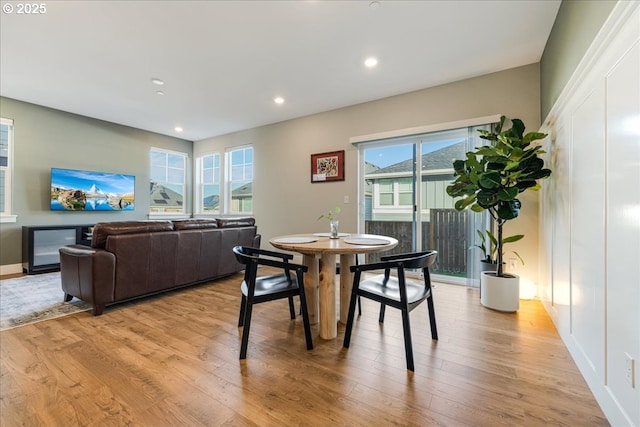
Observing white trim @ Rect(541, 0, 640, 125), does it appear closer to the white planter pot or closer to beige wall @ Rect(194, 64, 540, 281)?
beige wall @ Rect(194, 64, 540, 281)

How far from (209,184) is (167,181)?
2.98 ft

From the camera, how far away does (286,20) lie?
2377mm

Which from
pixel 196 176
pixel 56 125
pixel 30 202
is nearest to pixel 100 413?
pixel 30 202

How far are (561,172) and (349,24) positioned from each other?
216 centimetres

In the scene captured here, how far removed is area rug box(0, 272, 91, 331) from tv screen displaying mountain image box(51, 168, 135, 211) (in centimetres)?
144

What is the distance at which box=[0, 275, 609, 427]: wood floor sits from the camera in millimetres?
1292

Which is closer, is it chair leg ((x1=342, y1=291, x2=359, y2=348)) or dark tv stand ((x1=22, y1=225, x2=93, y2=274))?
chair leg ((x1=342, y1=291, x2=359, y2=348))

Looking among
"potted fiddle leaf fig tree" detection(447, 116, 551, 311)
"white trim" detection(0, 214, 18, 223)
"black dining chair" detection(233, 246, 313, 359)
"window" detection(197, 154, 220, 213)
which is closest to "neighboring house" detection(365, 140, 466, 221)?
"potted fiddle leaf fig tree" detection(447, 116, 551, 311)

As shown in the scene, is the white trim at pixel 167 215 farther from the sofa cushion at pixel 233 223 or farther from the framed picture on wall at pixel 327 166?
the framed picture on wall at pixel 327 166

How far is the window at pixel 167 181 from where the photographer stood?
596 cm

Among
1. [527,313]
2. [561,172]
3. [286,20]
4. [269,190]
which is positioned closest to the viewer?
[561,172]

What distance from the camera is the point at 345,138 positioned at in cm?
436

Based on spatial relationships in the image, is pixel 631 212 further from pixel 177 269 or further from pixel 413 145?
pixel 177 269

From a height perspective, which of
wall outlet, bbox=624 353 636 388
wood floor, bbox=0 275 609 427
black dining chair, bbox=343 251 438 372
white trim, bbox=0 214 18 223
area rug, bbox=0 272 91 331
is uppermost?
white trim, bbox=0 214 18 223
